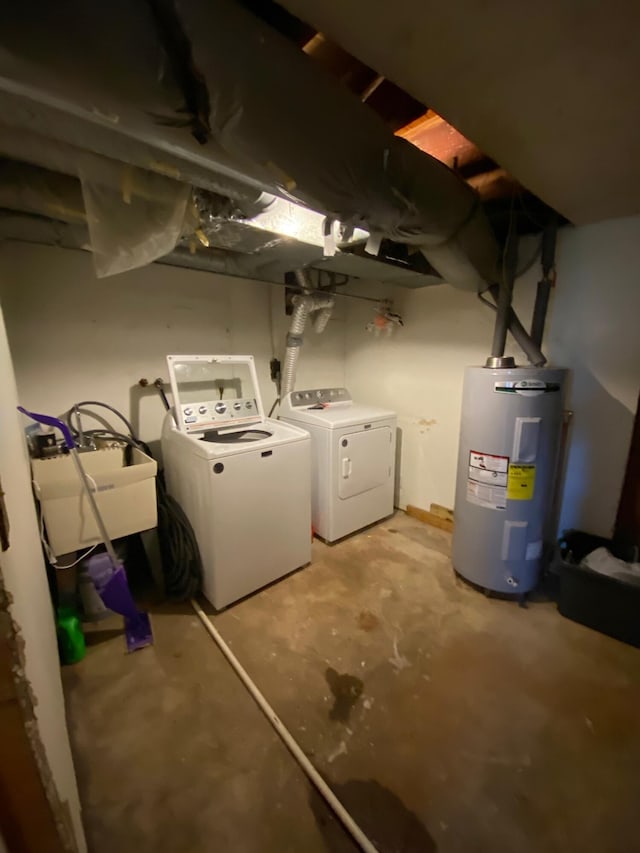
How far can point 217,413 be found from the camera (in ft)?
6.94

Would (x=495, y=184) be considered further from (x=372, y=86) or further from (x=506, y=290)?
(x=372, y=86)

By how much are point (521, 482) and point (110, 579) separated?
2014 millimetres

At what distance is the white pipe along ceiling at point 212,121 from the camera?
0.64 m

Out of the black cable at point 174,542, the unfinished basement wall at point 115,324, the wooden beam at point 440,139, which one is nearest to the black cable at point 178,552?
the black cable at point 174,542

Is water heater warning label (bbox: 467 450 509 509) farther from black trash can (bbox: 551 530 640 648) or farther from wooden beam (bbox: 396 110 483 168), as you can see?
wooden beam (bbox: 396 110 483 168)

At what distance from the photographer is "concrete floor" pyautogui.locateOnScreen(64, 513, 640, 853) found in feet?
3.31

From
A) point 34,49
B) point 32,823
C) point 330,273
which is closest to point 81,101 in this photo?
point 34,49

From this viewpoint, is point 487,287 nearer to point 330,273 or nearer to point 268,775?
point 330,273

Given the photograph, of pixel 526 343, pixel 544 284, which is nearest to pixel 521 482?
pixel 526 343

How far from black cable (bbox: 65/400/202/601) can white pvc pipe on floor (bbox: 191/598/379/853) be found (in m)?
0.25

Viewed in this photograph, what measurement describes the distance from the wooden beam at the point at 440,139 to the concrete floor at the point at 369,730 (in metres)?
2.18

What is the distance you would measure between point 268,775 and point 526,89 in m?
2.15

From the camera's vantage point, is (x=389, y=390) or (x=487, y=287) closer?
(x=487, y=287)

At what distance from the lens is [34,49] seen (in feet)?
1.99
